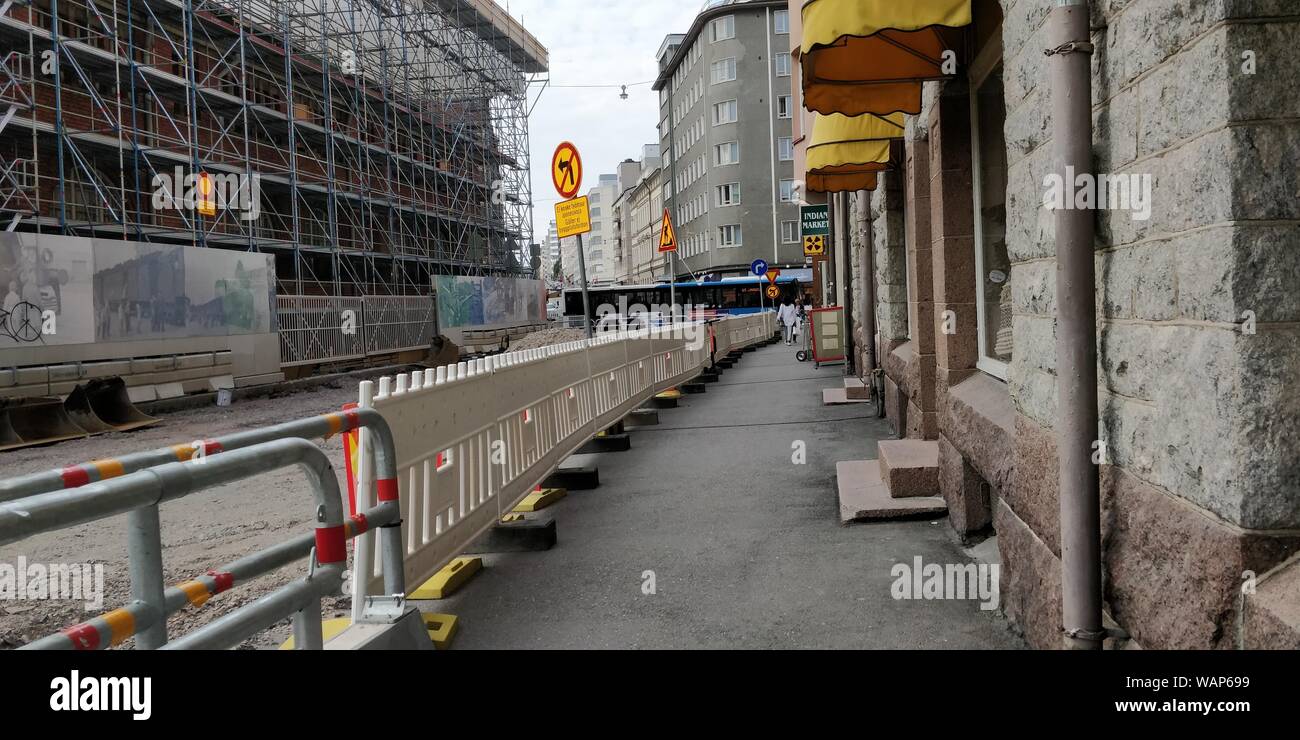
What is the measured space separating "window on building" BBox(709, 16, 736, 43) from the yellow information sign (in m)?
59.3

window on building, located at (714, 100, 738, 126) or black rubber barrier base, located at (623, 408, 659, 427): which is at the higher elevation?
window on building, located at (714, 100, 738, 126)

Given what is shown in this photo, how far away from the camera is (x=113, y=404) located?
50.6 feet

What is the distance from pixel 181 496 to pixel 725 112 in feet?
219

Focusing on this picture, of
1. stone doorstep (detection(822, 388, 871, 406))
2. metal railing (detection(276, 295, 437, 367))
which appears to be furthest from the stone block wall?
metal railing (detection(276, 295, 437, 367))

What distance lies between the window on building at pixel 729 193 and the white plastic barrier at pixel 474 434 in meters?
56.6

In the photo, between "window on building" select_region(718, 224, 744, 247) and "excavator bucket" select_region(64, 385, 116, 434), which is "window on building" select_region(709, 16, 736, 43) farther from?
"excavator bucket" select_region(64, 385, 116, 434)

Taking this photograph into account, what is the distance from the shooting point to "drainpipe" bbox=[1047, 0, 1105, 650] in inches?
124

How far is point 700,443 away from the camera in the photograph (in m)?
10.8

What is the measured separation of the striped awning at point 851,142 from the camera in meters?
8.80

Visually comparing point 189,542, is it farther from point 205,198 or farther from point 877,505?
point 205,198

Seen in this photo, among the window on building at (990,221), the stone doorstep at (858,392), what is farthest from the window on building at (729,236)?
the window on building at (990,221)
